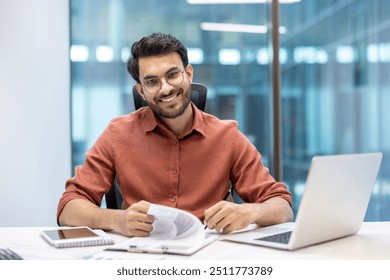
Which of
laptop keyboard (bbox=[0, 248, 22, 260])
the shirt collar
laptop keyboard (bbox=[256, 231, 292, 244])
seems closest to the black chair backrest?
the shirt collar

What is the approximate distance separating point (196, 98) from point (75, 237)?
899mm

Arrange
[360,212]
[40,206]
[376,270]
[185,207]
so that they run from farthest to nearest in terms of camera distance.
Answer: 1. [40,206]
2. [185,207]
3. [360,212]
4. [376,270]

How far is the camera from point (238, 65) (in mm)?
3525

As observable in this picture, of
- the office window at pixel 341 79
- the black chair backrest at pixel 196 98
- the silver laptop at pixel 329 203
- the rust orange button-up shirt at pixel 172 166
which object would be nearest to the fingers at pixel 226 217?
the silver laptop at pixel 329 203

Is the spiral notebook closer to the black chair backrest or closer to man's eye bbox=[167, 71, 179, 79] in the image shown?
man's eye bbox=[167, 71, 179, 79]

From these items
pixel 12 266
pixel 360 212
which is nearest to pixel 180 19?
pixel 360 212

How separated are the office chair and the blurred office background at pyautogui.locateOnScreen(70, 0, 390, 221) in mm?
1328

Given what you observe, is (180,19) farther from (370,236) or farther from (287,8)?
(370,236)

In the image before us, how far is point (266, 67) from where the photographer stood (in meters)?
3.37

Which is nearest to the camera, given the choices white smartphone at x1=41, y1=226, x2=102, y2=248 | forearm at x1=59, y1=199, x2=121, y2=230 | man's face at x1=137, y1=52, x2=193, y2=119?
white smartphone at x1=41, y1=226, x2=102, y2=248

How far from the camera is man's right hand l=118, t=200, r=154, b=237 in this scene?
127cm

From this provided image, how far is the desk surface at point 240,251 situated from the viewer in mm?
1105

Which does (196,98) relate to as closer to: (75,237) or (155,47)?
(155,47)

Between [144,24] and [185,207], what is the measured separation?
1.98m
